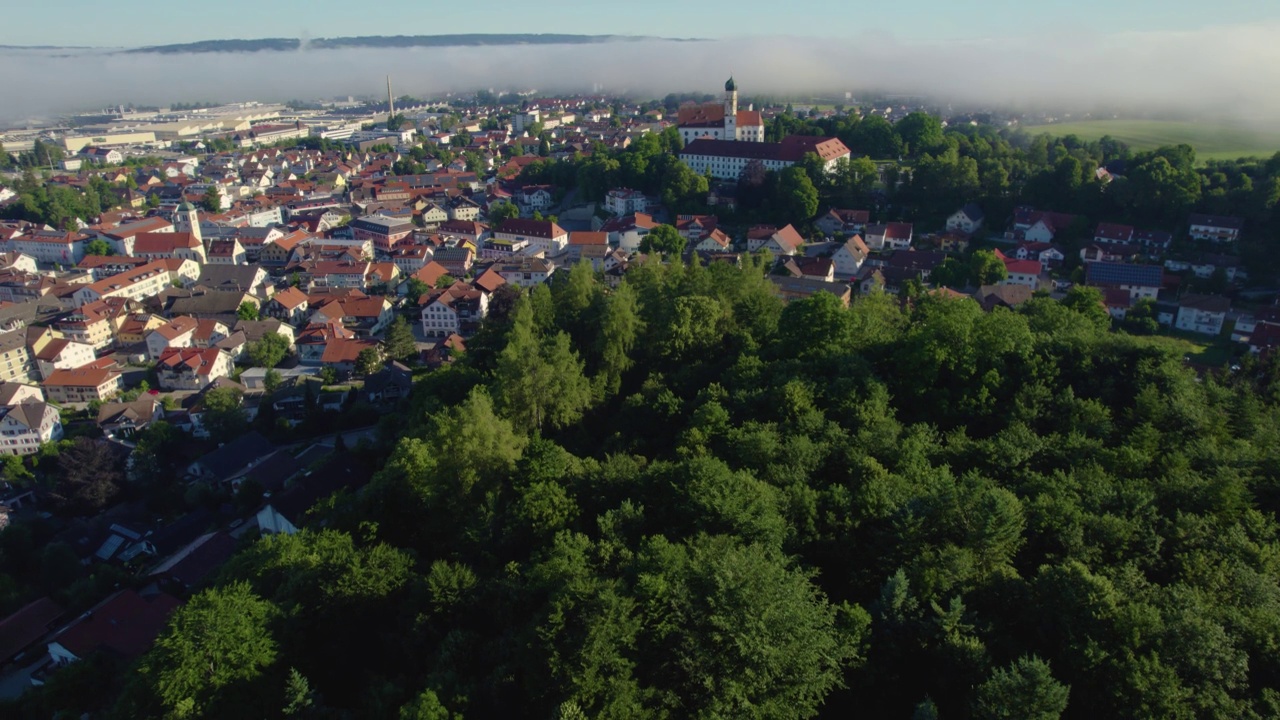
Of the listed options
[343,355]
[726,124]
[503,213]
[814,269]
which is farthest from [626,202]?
[343,355]

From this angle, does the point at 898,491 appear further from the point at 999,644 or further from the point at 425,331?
the point at 425,331

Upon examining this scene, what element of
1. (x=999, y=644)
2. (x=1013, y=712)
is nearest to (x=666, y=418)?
(x=999, y=644)

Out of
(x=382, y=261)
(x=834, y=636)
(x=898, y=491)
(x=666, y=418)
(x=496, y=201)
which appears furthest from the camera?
(x=496, y=201)

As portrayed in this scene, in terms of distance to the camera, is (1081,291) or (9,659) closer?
(9,659)

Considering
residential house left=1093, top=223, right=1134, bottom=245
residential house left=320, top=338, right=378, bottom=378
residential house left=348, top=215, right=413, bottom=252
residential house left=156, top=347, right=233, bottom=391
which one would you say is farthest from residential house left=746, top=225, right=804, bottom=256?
residential house left=156, top=347, right=233, bottom=391

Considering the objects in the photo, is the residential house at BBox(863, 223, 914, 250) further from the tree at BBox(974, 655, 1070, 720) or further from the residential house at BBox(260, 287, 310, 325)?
the tree at BBox(974, 655, 1070, 720)

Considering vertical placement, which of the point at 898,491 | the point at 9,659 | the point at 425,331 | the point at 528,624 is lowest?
the point at 9,659
